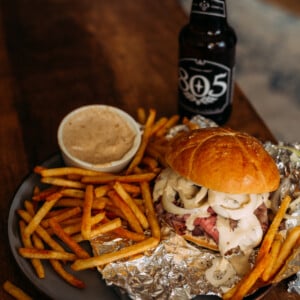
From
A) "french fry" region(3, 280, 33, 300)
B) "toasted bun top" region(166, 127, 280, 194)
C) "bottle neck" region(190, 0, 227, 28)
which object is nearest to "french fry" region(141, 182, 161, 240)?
"toasted bun top" region(166, 127, 280, 194)

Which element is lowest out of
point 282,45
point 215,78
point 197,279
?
point 282,45

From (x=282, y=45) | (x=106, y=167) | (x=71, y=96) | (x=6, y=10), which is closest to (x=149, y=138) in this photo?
(x=106, y=167)

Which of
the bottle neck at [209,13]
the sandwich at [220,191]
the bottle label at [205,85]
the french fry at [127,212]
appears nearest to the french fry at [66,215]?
the french fry at [127,212]

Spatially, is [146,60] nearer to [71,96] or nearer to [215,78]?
[71,96]

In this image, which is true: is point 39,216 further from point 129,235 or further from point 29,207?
point 129,235

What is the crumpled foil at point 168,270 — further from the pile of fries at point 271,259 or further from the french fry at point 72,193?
the french fry at point 72,193

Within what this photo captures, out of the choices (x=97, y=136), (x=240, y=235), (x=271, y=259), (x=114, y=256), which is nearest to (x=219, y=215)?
(x=240, y=235)

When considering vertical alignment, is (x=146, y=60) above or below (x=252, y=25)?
above
